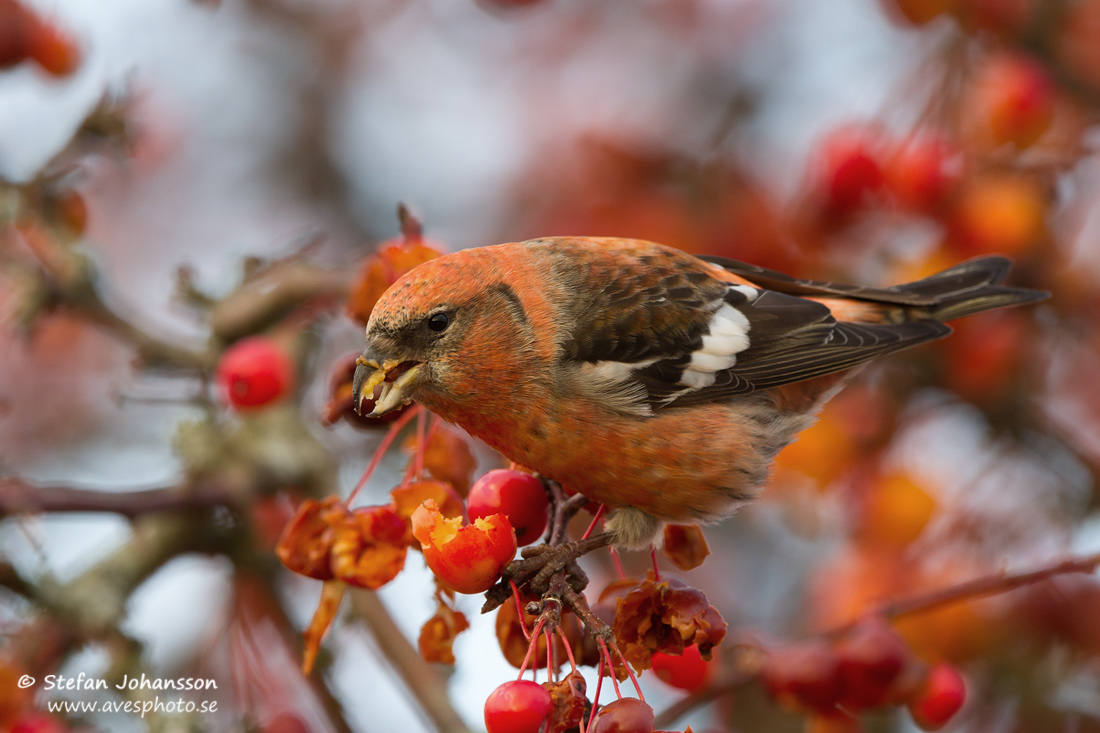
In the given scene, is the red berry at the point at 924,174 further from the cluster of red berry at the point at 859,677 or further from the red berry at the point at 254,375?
the red berry at the point at 254,375

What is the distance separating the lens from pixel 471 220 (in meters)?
5.86

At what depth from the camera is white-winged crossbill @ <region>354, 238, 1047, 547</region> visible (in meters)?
2.32

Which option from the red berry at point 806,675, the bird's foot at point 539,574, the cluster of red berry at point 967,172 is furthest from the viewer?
the cluster of red berry at point 967,172

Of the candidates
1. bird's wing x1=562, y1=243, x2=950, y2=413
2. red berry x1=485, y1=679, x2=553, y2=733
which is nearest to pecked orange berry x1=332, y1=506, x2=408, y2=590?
red berry x1=485, y1=679, x2=553, y2=733

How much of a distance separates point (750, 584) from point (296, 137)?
13.4 feet

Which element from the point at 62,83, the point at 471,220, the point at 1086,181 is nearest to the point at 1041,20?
the point at 1086,181

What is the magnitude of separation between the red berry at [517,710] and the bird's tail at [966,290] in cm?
215

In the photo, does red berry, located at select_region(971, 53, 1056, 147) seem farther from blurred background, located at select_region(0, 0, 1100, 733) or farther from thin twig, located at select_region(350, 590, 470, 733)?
thin twig, located at select_region(350, 590, 470, 733)

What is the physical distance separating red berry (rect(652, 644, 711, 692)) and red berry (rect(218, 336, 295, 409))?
4.60 feet

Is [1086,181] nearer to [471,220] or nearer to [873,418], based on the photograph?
[873,418]

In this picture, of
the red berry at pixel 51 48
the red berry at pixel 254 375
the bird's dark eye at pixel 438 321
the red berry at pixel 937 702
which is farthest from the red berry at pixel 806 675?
the red berry at pixel 51 48

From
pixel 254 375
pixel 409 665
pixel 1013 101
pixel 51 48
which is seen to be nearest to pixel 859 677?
pixel 409 665

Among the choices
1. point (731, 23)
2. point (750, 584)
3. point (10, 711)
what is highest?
point (731, 23)

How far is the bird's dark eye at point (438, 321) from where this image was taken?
2.30 metres
